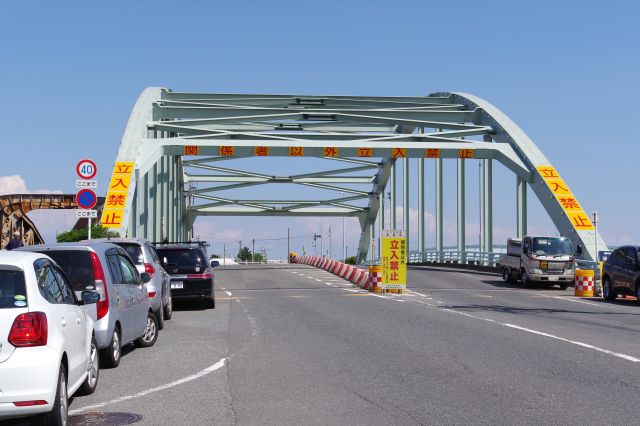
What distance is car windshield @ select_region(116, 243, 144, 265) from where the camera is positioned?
50.8 feet

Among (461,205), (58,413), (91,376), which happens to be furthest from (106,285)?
(461,205)

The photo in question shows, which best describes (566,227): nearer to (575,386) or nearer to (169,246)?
(169,246)

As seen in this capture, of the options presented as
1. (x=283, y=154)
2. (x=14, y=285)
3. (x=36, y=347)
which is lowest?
(x=36, y=347)

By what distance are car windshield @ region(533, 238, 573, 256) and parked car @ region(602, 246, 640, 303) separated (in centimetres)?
709

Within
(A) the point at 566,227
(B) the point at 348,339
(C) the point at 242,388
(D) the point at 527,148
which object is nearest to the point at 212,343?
(B) the point at 348,339

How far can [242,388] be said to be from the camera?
910cm

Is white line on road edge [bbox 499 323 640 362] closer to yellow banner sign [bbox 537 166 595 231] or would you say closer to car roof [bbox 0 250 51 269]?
car roof [bbox 0 250 51 269]

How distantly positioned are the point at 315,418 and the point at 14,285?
2.69 metres

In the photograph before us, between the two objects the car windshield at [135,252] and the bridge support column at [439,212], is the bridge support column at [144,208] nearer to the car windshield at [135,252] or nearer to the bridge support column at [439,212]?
the bridge support column at [439,212]

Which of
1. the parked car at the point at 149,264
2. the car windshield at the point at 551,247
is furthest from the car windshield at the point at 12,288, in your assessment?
the car windshield at the point at 551,247

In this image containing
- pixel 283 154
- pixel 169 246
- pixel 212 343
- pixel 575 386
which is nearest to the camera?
pixel 575 386

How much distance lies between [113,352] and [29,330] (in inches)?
155

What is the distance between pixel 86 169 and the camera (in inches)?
842

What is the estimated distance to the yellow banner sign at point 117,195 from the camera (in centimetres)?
3426
